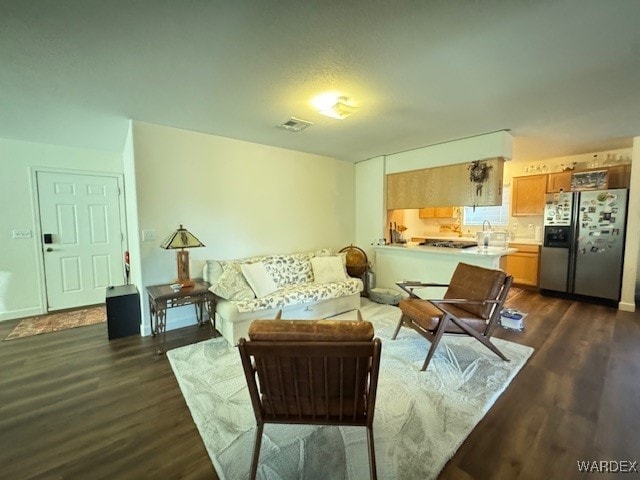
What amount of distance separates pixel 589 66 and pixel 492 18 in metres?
1.07

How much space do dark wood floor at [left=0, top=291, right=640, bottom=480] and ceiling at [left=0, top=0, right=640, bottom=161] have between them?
2.42 metres

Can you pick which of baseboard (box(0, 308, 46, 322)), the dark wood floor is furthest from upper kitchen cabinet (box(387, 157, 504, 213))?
baseboard (box(0, 308, 46, 322))

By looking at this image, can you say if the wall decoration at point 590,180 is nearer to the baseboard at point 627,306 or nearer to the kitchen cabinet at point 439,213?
the baseboard at point 627,306

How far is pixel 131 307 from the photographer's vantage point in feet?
10.5

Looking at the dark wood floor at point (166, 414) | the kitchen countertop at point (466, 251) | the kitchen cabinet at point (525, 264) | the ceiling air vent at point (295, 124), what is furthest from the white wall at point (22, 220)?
the kitchen cabinet at point (525, 264)

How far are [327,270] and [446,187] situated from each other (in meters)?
2.12

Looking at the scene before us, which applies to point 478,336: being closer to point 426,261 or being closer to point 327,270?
point 426,261

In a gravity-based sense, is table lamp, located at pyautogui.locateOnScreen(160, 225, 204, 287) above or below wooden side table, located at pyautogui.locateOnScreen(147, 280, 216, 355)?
above

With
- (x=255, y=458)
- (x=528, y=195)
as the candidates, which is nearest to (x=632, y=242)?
(x=528, y=195)

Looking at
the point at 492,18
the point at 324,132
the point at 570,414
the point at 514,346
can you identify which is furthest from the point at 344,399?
the point at 324,132

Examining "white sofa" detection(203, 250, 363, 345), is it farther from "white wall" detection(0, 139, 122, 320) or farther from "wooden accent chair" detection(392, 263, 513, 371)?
"white wall" detection(0, 139, 122, 320)

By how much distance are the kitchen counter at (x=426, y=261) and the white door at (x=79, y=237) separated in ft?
14.3

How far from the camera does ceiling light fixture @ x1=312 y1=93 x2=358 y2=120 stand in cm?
245

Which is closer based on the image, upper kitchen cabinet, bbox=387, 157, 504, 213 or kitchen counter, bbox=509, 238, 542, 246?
upper kitchen cabinet, bbox=387, 157, 504, 213
